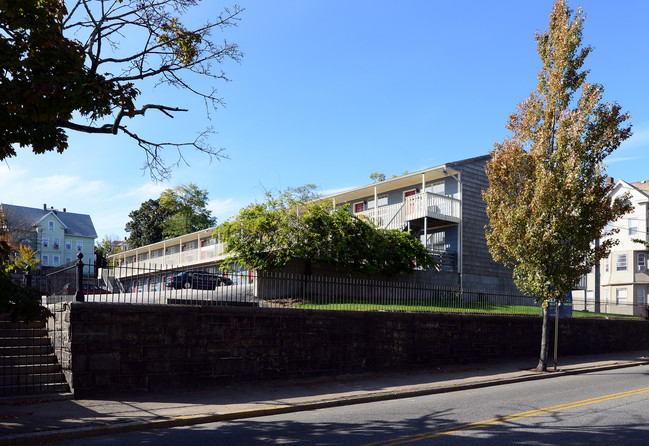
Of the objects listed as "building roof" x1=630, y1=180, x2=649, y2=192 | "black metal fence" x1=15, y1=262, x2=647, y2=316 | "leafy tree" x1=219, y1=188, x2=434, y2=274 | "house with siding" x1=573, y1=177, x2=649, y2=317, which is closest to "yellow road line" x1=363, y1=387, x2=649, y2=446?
"black metal fence" x1=15, y1=262, x2=647, y2=316

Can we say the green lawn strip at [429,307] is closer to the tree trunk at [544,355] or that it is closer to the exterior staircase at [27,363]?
the tree trunk at [544,355]

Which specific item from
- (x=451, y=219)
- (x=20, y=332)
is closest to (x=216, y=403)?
(x=20, y=332)

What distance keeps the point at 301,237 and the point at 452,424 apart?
13.5 meters

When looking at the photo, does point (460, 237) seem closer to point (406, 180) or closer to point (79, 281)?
point (406, 180)

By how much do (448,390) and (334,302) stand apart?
3759 mm

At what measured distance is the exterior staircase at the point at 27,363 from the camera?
34.7 feet

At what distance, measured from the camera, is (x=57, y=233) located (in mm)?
78438

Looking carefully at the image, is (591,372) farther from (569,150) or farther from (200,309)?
(200,309)

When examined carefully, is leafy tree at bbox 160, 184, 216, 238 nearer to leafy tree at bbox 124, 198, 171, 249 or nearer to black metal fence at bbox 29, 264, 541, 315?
leafy tree at bbox 124, 198, 171, 249

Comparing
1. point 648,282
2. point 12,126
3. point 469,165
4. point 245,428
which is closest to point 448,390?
point 245,428

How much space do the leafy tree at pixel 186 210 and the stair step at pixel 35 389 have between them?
51718 mm

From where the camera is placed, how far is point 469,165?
29109mm

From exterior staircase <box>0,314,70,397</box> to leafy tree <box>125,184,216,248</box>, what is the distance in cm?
4917

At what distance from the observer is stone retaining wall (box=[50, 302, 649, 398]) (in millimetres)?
10773
